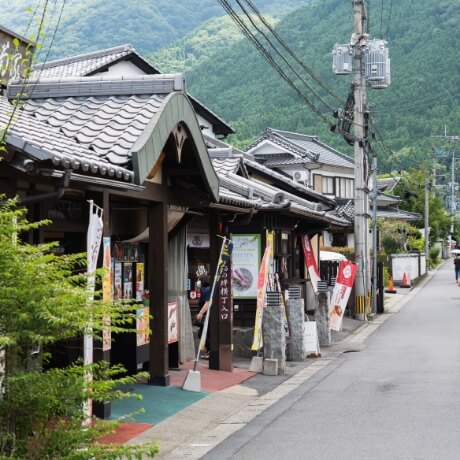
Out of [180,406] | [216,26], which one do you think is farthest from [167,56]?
[180,406]

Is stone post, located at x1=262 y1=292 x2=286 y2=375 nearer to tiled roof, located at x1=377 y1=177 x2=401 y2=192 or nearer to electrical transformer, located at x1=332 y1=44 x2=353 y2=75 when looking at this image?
electrical transformer, located at x1=332 y1=44 x2=353 y2=75

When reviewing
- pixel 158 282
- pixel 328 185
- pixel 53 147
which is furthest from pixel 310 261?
pixel 328 185

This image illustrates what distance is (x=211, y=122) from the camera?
A: 33219mm

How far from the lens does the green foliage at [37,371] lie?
563cm

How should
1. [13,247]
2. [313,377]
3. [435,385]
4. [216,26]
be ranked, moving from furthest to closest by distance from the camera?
[216,26] < [313,377] < [435,385] < [13,247]

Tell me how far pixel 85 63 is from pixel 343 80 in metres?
45.0

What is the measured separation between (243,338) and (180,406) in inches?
275

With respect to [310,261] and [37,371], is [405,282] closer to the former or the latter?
[310,261]

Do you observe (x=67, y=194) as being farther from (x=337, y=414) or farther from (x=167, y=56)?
(x=167, y=56)

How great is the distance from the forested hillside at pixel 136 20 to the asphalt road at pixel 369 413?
3903 inches

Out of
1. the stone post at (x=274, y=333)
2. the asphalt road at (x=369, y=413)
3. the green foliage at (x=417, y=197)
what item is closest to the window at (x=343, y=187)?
the green foliage at (x=417, y=197)

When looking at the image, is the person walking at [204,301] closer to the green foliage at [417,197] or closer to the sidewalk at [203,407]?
the sidewalk at [203,407]

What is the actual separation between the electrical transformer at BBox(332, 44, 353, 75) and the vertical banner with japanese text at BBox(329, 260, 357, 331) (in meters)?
8.79

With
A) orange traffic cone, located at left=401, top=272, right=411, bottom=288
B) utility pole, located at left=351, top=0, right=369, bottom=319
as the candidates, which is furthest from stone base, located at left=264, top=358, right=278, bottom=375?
orange traffic cone, located at left=401, top=272, right=411, bottom=288
